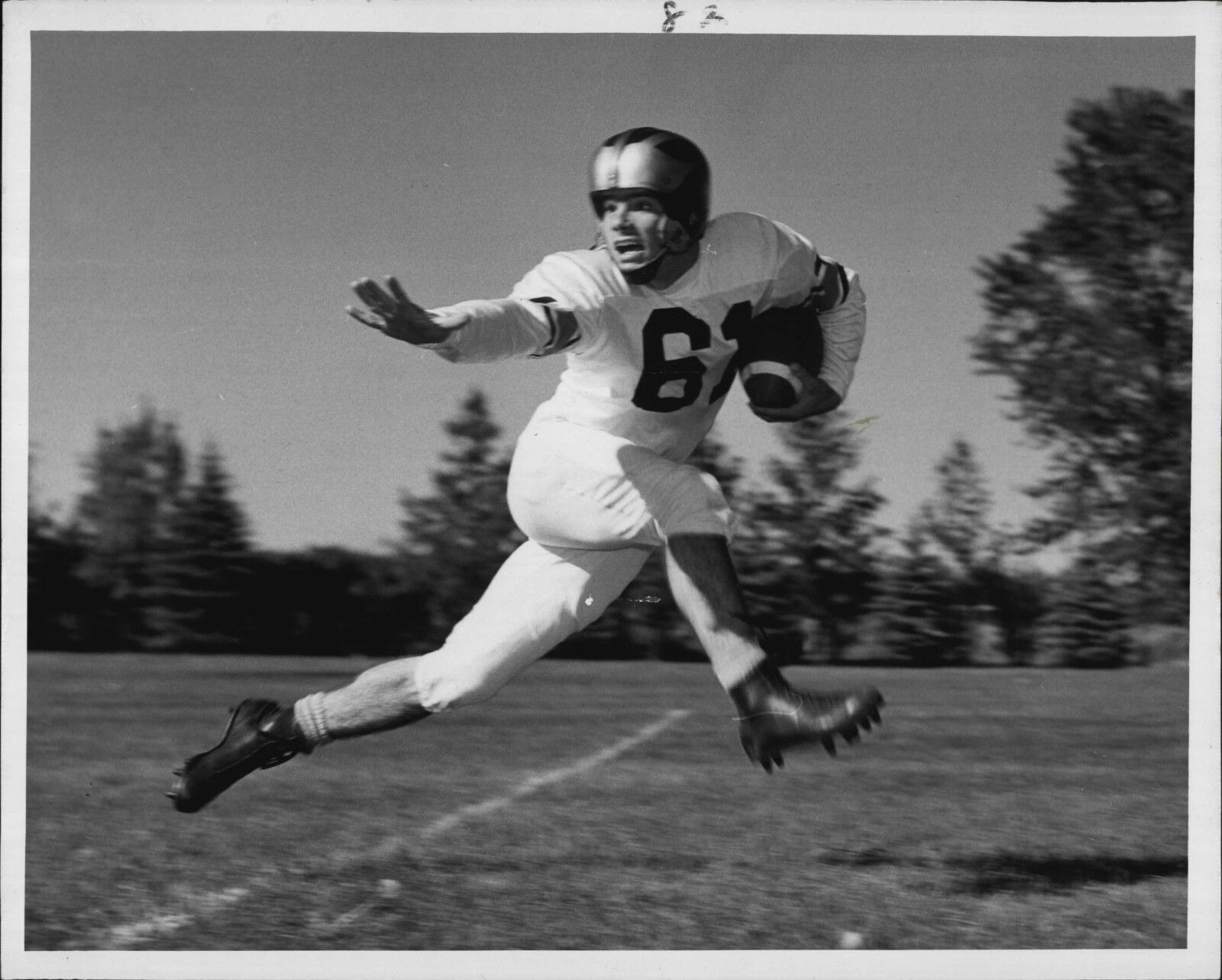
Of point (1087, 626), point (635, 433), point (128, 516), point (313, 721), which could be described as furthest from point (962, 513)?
point (128, 516)

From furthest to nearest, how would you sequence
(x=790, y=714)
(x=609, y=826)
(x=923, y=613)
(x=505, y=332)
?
1. (x=923, y=613)
2. (x=609, y=826)
3. (x=790, y=714)
4. (x=505, y=332)

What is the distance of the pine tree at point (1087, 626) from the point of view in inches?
222

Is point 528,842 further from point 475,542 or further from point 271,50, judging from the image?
point 271,50

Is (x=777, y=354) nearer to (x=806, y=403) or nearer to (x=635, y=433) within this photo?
(x=806, y=403)

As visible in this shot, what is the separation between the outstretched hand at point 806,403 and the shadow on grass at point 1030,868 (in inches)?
45.3

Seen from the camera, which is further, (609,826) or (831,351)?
(609,826)

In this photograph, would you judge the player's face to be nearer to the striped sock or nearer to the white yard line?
the striped sock

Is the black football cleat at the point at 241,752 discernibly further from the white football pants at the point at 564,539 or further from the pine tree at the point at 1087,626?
the pine tree at the point at 1087,626

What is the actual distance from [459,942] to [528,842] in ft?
1.80

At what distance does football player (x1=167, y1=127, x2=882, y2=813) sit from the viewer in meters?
3.16

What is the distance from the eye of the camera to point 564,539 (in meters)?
3.28

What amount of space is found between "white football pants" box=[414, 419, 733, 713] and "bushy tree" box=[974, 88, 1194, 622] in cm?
161

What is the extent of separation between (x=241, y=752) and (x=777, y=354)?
1.47 metres

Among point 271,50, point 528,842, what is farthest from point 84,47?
point 528,842
